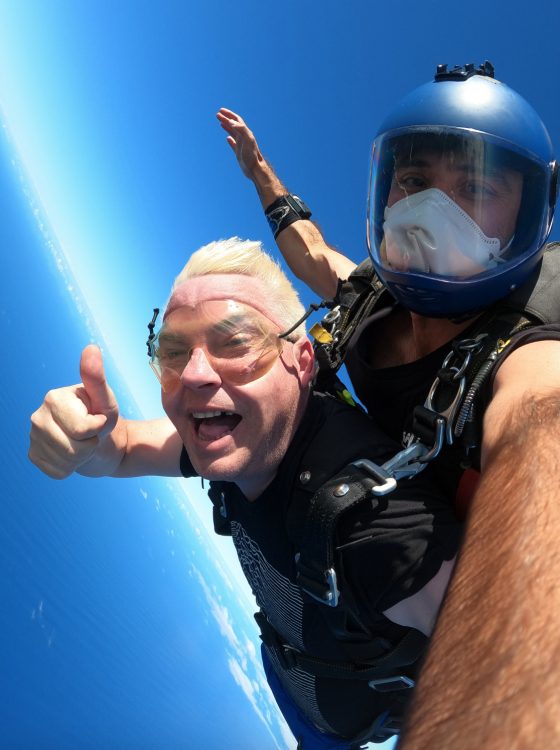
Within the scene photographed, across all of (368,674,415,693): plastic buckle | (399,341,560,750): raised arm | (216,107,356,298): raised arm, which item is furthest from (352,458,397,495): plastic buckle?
(216,107,356,298): raised arm

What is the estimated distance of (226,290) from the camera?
4.73 feet

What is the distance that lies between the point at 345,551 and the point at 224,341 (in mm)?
549

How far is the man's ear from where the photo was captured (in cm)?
148

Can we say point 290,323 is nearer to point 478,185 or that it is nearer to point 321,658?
point 478,185

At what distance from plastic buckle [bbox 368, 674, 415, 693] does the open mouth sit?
74cm

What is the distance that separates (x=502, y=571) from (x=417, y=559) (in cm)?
56

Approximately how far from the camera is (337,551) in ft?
3.67

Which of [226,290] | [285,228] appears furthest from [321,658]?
[285,228]

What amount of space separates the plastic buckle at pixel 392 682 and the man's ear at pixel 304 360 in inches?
29.6

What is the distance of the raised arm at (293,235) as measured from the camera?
7.54ft

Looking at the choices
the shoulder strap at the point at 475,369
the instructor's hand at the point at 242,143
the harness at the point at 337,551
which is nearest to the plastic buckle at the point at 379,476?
the harness at the point at 337,551

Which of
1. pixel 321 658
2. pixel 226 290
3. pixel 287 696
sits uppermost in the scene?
pixel 226 290

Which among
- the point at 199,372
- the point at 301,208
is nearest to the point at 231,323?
the point at 199,372

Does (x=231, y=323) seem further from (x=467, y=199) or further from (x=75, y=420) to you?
(x=467, y=199)
